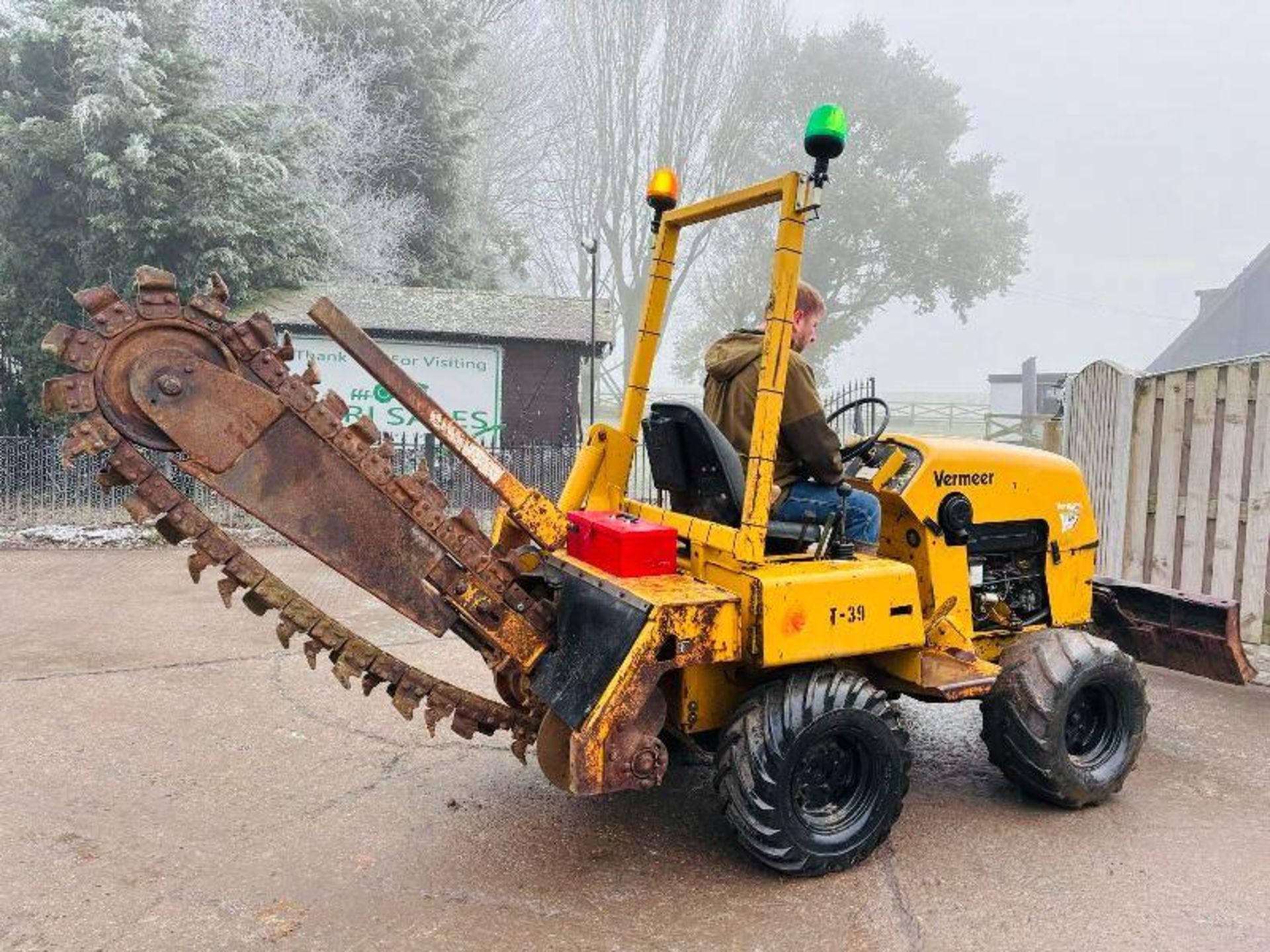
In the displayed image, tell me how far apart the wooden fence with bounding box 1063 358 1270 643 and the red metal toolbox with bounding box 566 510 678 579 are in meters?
4.77

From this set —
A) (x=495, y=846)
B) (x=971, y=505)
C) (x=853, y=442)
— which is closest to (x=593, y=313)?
(x=853, y=442)

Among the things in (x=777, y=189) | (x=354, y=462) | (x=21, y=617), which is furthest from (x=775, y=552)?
(x=21, y=617)

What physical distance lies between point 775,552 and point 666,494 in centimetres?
59

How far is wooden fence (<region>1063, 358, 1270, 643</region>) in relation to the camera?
6.68m

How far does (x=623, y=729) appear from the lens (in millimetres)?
3379

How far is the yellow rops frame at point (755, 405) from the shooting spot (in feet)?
11.5

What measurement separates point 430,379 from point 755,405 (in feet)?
34.5

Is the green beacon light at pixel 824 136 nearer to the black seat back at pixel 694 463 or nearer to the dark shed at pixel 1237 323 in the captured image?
the black seat back at pixel 694 463

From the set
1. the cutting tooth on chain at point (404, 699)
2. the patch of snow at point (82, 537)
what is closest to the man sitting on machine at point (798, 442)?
the cutting tooth on chain at point (404, 699)

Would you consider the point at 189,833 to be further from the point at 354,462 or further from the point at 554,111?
the point at 554,111

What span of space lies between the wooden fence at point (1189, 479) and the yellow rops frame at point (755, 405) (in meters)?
4.40

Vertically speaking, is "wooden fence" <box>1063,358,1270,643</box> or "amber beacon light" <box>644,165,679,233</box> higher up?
"amber beacon light" <box>644,165,679,233</box>

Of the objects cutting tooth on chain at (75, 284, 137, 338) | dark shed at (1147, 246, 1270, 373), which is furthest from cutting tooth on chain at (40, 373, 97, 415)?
dark shed at (1147, 246, 1270, 373)

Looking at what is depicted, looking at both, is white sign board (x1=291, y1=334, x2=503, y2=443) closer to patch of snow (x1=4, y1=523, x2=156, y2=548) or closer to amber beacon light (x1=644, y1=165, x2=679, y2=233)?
patch of snow (x1=4, y1=523, x2=156, y2=548)
